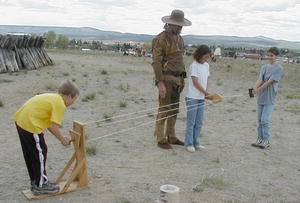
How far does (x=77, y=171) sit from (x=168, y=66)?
7.70 ft

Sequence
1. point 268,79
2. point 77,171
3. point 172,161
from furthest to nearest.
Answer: point 268,79 < point 172,161 < point 77,171

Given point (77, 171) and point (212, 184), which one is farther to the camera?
point (212, 184)

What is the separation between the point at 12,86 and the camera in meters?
11.5

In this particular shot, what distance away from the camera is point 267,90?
246 inches

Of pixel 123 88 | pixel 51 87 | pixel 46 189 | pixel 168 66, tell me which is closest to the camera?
pixel 46 189

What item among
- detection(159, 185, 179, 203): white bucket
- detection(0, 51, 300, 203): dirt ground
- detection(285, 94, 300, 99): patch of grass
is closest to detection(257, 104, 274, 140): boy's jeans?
detection(0, 51, 300, 203): dirt ground

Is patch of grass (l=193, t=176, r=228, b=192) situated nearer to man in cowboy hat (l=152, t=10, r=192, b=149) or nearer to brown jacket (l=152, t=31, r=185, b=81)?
man in cowboy hat (l=152, t=10, r=192, b=149)

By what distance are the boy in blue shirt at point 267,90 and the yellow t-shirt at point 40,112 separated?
11.6 ft

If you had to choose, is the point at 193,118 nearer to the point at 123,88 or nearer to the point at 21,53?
the point at 123,88

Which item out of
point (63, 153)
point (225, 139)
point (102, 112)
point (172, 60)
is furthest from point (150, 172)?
point (102, 112)

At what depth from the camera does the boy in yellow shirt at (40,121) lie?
388 centimetres

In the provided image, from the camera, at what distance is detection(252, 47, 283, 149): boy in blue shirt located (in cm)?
613

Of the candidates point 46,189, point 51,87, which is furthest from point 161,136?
point 51,87

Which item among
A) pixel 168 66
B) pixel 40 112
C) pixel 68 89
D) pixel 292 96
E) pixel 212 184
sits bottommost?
pixel 212 184
